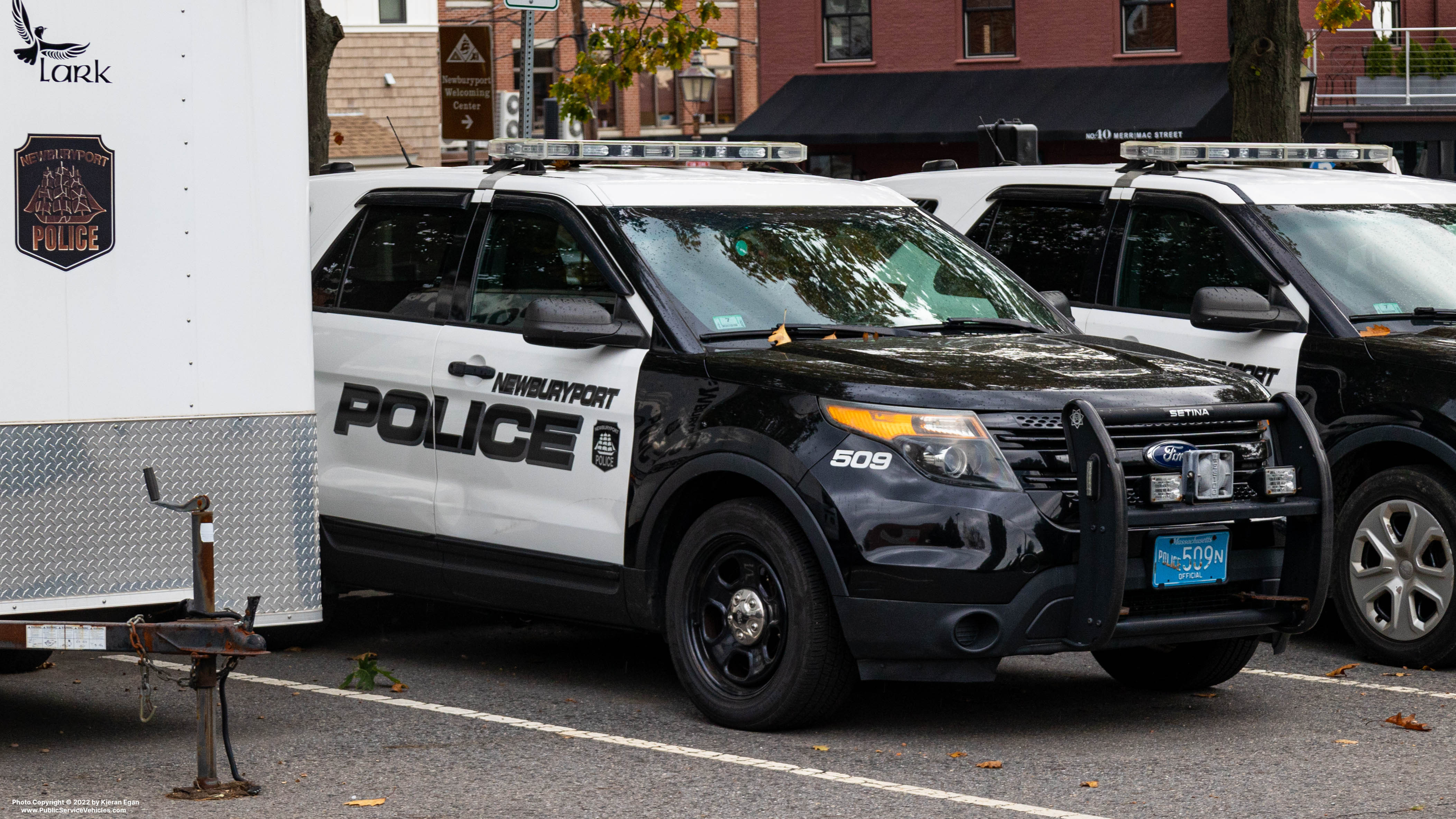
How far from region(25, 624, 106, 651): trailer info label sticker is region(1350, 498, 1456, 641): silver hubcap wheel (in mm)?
4919

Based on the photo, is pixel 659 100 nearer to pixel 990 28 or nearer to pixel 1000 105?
pixel 990 28

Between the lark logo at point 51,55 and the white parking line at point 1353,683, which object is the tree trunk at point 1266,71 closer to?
the white parking line at point 1353,683

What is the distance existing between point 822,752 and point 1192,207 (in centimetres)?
367

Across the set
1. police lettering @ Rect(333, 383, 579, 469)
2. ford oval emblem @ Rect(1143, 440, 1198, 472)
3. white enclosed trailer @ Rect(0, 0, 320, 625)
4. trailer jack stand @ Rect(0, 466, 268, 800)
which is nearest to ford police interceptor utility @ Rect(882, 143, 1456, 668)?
ford oval emblem @ Rect(1143, 440, 1198, 472)

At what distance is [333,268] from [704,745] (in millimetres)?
3073

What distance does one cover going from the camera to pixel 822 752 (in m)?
6.64

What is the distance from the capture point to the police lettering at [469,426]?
750 cm

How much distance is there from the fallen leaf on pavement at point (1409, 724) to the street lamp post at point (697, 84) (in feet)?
165

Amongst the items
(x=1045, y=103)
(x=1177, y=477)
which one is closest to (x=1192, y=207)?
(x=1177, y=477)

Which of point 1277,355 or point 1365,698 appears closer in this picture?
point 1365,698

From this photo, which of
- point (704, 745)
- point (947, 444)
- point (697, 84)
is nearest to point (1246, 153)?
point (947, 444)

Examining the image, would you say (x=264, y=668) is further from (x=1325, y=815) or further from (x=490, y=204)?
(x=1325, y=815)

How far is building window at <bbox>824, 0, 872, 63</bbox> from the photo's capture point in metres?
37.9

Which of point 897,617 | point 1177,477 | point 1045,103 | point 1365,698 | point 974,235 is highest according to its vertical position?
point 1045,103
